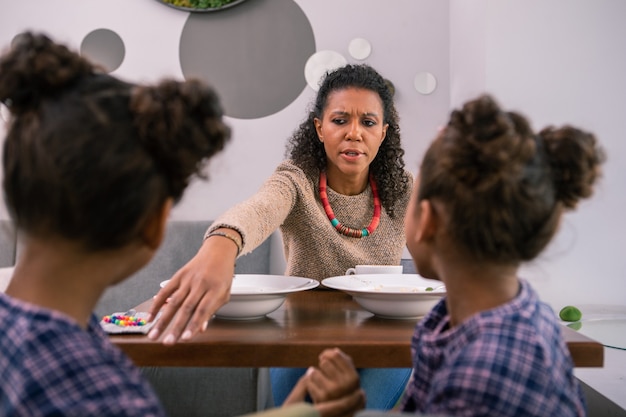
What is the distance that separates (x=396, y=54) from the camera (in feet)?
10.2

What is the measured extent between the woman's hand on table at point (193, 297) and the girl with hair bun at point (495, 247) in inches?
14.4

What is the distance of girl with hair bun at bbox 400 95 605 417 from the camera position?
0.66m

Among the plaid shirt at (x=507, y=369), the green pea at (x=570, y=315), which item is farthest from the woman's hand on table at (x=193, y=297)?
the green pea at (x=570, y=315)

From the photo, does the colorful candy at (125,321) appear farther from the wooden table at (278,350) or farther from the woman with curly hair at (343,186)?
the woman with curly hair at (343,186)

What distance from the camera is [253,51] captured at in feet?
10.3

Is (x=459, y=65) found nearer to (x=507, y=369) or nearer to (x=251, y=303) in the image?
(x=251, y=303)

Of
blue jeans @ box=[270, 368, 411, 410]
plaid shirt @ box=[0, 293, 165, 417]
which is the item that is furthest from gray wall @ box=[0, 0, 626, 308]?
plaid shirt @ box=[0, 293, 165, 417]

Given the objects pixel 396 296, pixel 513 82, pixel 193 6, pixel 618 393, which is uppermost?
pixel 193 6

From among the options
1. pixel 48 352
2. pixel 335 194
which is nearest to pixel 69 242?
pixel 48 352

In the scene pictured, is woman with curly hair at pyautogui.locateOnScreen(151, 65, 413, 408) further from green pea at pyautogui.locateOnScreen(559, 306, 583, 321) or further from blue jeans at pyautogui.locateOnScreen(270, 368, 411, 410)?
green pea at pyautogui.locateOnScreen(559, 306, 583, 321)

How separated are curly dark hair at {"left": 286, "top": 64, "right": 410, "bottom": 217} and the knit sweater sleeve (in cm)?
14

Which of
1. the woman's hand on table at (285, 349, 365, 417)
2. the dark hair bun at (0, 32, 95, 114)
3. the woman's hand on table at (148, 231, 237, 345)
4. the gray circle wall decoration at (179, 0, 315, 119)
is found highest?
the gray circle wall decoration at (179, 0, 315, 119)

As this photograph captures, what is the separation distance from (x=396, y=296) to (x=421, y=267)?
0.23 m

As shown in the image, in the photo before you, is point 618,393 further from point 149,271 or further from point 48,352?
point 149,271
